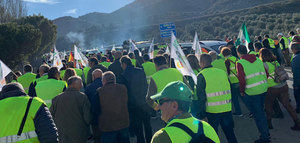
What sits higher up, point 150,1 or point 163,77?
point 150,1

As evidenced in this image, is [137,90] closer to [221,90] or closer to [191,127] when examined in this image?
[221,90]

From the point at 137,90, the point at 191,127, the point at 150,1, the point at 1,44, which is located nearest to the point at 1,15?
the point at 1,44

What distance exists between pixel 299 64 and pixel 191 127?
5.12 m

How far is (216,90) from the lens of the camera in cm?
413

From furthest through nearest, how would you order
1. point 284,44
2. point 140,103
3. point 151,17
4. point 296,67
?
point 151,17, point 284,44, point 296,67, point 140,103

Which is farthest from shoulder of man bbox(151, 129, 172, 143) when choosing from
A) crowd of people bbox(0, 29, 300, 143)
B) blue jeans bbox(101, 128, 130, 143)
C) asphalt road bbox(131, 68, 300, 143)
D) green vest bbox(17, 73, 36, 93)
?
green vest bbox(17, 73, 36, 93)

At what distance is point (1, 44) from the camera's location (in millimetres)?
18156

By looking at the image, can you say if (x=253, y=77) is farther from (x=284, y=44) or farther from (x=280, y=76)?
(x=284, y=44)

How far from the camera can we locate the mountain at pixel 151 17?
5261 cm

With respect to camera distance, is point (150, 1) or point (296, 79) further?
point (150, 1)

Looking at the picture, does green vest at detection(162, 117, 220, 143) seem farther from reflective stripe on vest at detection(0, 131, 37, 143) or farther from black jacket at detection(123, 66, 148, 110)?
black jacket at detection(123, 66, 148, 110)

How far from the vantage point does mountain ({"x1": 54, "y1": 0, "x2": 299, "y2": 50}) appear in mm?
52609

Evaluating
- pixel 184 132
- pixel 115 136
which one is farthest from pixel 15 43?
pixel 184 132

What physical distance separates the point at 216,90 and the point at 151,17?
304 ft
